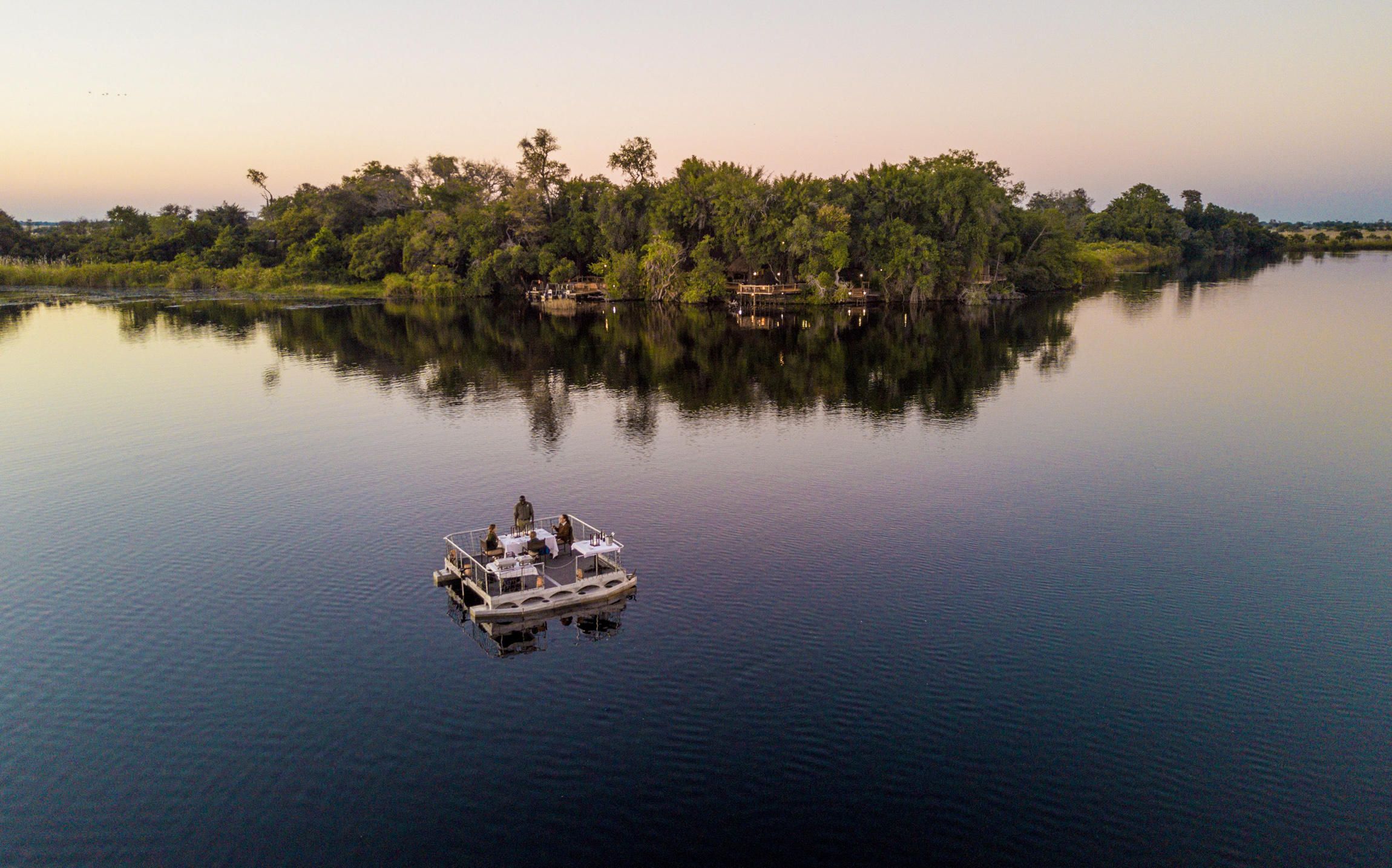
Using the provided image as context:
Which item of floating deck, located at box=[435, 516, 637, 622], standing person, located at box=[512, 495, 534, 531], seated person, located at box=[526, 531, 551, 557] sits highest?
standing person, located at box=[512, 495, 534, 531]

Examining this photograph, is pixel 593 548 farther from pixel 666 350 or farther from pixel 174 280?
pixel 174 280

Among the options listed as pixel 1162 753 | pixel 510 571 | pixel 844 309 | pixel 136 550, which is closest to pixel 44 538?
pixel 136 550

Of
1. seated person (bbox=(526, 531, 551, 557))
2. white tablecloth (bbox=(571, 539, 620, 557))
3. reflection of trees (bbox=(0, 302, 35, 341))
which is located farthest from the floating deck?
reflection of trees (bbox=(0, 302, 35, 341))

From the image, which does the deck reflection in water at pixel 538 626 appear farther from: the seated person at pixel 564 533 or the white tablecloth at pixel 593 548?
the seated person at pixel 564 533

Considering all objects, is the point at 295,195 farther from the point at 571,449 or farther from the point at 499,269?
the point at 571,449

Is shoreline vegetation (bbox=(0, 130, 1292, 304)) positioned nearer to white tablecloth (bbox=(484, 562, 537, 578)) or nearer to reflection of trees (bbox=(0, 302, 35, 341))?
reflection of trees (bbox=(0, 302, 35, 341))

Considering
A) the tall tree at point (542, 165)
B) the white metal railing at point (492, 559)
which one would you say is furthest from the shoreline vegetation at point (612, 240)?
the white metal railing at point (492, 559)
